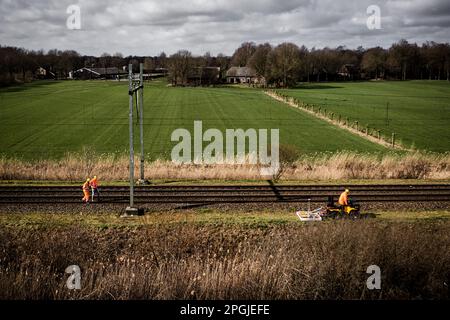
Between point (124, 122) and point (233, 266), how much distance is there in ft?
157

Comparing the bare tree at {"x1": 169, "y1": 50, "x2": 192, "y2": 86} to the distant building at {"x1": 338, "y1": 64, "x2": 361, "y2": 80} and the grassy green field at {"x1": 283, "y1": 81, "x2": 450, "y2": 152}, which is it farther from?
the distant building at {"x1": 338, "y1": 64, "x2": 361, "y2": 80}

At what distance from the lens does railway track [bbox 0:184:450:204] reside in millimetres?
21531

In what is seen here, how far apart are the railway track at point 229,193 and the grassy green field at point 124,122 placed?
14.0 metres

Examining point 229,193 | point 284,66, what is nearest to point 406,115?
point 284,66

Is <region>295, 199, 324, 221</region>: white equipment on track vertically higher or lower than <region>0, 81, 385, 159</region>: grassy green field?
lower

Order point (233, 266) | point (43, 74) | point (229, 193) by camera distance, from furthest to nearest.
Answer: point (43, 74) < point (229, 193) < point (233, 266)

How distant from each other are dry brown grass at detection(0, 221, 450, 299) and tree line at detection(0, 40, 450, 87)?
101855 millimetres

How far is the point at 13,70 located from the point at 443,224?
445ft

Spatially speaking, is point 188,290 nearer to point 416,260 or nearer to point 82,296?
point 82,296

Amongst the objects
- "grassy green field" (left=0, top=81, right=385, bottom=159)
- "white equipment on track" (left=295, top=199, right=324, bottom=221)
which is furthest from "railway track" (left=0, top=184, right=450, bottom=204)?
"grassy green field" (left=0, top=81, right=385, bottom=159)

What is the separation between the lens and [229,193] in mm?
23047

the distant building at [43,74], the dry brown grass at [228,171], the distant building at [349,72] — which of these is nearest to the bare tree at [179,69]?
the distant building at [43,74]

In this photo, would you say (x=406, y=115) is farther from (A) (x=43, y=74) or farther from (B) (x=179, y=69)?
(A) (x=43, y=74)

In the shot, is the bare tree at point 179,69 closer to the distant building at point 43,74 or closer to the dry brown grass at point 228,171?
the distant building at point 43,74
